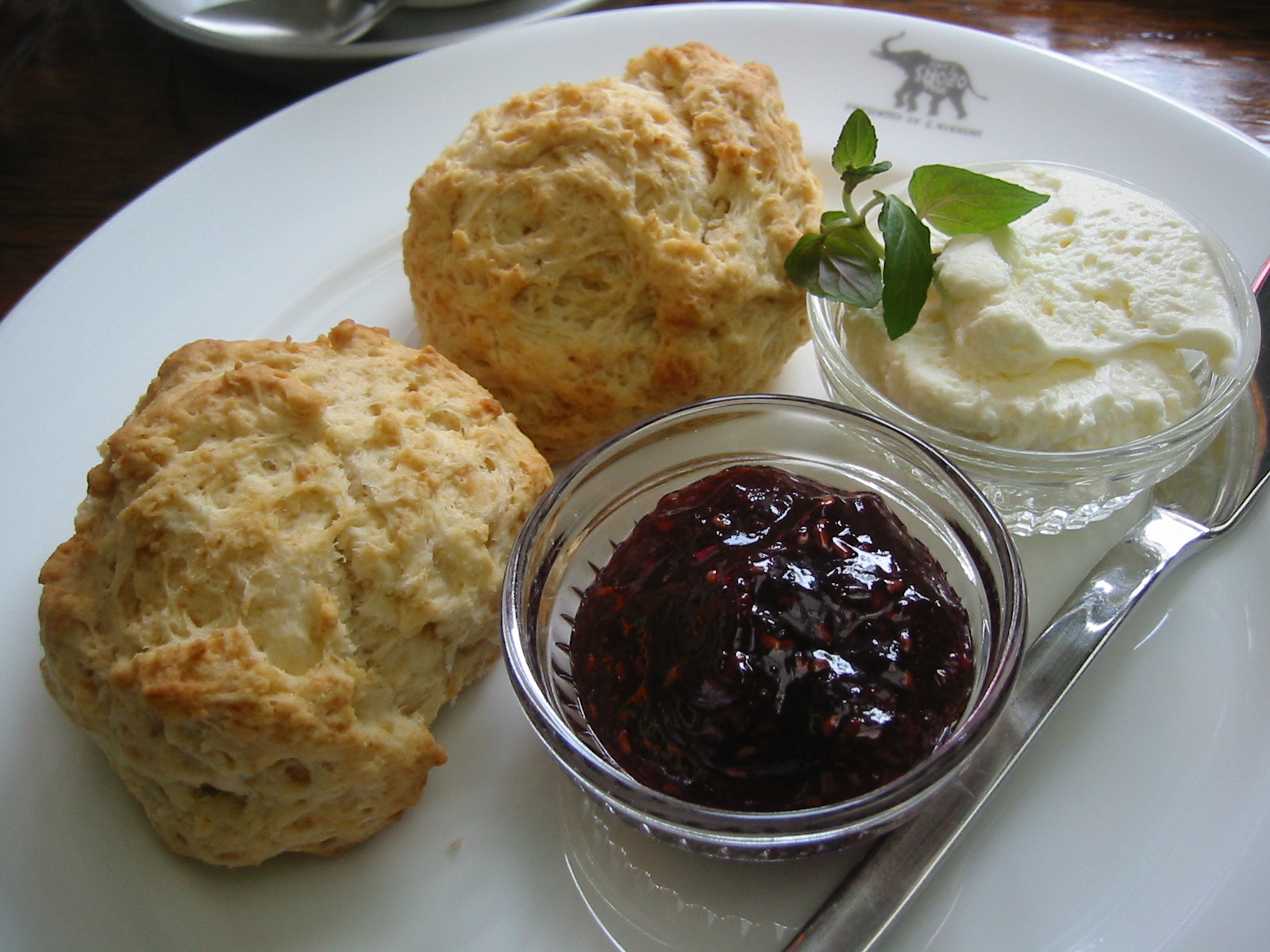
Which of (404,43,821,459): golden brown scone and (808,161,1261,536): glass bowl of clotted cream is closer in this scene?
(808,161,1261,536): glass bowl of clotted cream

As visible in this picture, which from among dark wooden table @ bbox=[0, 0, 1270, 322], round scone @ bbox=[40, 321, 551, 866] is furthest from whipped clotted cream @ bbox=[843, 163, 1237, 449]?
dark wooden table @ bbox=[0, 0, 1270, 322]

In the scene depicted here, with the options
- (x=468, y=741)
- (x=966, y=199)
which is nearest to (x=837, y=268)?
(x=966, y=199)

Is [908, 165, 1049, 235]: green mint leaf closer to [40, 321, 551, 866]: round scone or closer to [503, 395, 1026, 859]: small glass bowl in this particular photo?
[503, 395, 1026, 859]: small glass bowl

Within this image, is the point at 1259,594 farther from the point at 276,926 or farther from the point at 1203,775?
the point at 276,926

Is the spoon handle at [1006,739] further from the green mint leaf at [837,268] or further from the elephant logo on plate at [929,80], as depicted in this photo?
the elephant logo on plate at [929,80]

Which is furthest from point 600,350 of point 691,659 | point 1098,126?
point 1098,126

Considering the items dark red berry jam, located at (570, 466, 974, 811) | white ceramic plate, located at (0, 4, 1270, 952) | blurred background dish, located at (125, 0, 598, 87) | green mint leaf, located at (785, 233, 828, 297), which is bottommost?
white ceramic plate, located at (0, 4, 1270, 952)

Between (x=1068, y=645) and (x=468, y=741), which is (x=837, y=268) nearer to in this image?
(x=1068, y=645)

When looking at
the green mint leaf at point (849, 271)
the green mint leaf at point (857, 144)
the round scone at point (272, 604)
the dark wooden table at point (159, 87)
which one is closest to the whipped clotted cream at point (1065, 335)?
the green mint leaf at point (849, 271)
